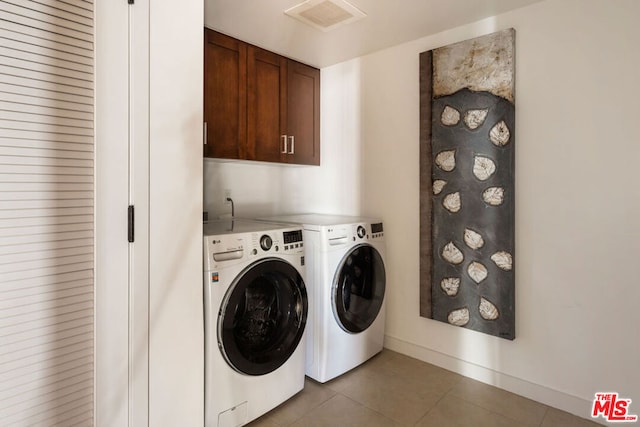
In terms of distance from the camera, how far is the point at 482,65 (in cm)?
207

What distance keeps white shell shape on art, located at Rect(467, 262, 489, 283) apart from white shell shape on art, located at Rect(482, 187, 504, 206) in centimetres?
40

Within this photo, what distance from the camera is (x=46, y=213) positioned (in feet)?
3.59

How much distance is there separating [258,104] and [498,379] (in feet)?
8.04

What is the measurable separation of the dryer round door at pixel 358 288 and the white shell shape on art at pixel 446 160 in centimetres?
74

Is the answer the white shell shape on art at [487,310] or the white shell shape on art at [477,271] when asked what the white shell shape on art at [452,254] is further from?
the white shell shape on art at [487,310]

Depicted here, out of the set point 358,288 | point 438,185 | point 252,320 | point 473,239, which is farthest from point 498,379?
point 252,320

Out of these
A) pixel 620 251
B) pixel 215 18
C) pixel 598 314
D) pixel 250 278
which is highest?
pixel 215 18

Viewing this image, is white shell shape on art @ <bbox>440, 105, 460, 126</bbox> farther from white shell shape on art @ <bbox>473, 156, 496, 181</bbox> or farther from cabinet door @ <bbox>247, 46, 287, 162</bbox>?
cabinet door @ <bbox>247, 46, 287, 162</bbox>

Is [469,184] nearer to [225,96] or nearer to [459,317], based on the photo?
[459,317]

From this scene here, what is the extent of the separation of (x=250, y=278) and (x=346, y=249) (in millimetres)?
729

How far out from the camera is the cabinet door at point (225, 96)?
2193mm

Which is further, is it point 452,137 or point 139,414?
point 452,137

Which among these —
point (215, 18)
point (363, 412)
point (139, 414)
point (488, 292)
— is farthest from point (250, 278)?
point (215, 18)

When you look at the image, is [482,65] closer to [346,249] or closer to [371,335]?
[346,249]
